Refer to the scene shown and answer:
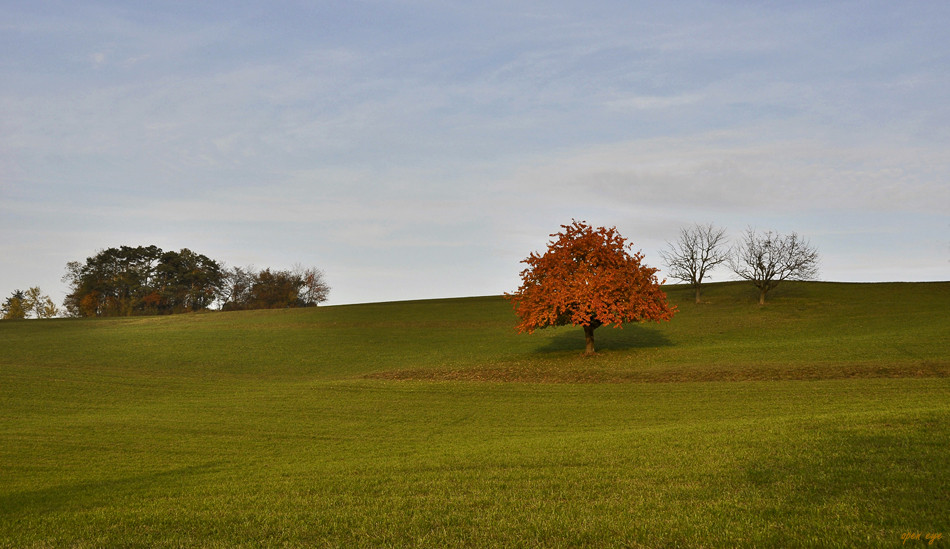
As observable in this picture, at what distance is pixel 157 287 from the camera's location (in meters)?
123

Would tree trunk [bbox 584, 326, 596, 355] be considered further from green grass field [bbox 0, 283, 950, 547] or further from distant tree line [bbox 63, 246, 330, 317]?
distant tree line [bbox 63, 246, 330, 317]

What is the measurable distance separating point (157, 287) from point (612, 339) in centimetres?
9732

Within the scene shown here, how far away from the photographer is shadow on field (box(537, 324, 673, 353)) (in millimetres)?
52438

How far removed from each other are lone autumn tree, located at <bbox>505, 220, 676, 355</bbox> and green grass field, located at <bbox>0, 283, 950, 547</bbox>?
3.11 meters

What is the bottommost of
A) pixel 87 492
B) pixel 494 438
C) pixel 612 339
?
pixel 494 438

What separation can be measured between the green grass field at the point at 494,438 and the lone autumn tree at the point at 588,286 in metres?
3.11

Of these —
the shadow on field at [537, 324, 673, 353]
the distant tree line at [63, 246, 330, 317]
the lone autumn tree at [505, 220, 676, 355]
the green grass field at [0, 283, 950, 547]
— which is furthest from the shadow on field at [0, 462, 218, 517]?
the distant tree line at [63, 246, 330, 317]

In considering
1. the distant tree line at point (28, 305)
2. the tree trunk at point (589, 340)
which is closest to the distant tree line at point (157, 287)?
the distant tree line at point (28, 305)

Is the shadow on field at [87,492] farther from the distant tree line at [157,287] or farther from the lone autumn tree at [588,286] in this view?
the distant tree line at [157,287]

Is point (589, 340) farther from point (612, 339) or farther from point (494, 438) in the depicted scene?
point (494, 438)

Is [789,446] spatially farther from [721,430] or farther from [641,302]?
[641,302]

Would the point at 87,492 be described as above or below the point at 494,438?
above

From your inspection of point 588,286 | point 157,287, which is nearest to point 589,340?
point 588,286

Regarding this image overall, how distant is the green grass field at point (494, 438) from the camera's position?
916 centimetres
